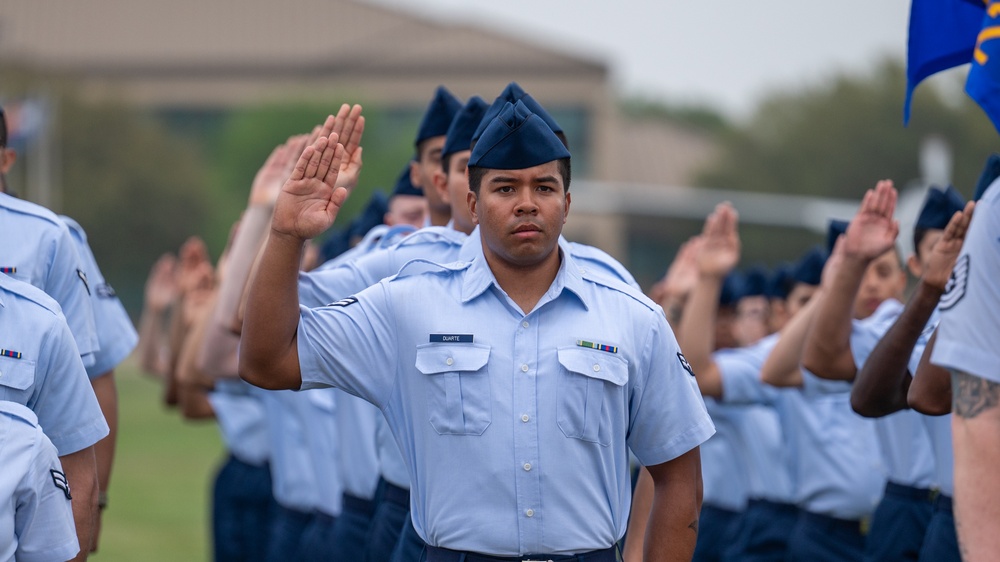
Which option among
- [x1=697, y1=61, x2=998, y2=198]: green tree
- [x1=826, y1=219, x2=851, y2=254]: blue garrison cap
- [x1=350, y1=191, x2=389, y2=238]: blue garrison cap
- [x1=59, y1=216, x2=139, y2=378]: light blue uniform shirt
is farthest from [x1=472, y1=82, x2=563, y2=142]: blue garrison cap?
[x1=697, y1=61, x2=998, y2=198]: green tree

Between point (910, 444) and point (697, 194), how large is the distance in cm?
6001

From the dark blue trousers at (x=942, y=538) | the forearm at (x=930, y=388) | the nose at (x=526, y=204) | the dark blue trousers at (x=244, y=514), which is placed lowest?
the dark blue trousers at (x=244, y=514)

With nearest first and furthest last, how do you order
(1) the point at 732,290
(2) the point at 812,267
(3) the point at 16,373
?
(3) the point at 16,373 → (2) the point at 812,267 → (1) the point at 732,290

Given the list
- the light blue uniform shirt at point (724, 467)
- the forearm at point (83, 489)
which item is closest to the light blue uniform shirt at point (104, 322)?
the forearm at point (83, 489)

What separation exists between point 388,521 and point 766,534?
10.9ft

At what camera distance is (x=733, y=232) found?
749 cm

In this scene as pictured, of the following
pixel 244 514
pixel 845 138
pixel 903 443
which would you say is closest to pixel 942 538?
pixel 903 443

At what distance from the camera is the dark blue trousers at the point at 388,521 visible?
6.28 metres

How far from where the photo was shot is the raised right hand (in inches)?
173

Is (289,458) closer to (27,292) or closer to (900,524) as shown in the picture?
→ (900,524)

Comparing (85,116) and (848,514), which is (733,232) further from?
(85,116)

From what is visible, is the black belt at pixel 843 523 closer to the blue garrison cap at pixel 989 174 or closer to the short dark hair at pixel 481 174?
the blue garrison cap at pixel 989 174

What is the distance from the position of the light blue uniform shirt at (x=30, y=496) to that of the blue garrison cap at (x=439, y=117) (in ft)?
9.17

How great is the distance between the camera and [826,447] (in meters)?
8.24
